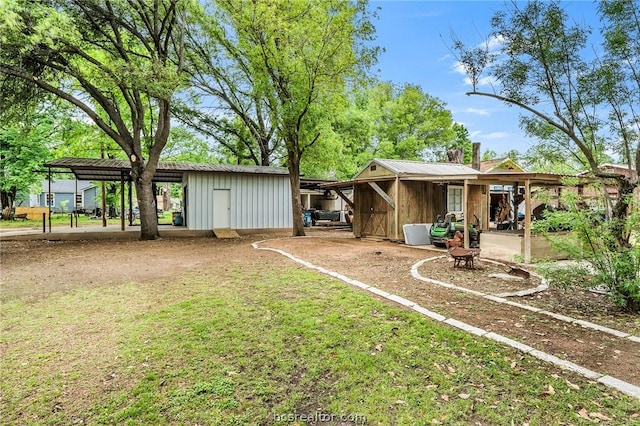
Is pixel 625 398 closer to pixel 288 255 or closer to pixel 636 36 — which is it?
pixel 636 36

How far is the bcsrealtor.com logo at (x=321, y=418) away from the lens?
8.49 ft

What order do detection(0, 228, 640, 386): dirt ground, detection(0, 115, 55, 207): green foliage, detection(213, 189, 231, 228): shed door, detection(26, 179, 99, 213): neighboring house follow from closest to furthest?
detection(0, 228, 640, 386): dirt ground
detection(213, 189, 231, 228): shed door
detection(0, 115, 55, 207): green foliage
detection(26, 179, 99, 213): neighboring house

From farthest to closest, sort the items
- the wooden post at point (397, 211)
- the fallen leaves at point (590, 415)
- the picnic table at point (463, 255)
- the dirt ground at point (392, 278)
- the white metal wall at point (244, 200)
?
the white metal wall at point (244, 200) → the wooden post at point (397, 211) → the picnic table at point (463, 255) → the dirt ground at point (392, 278) → the fallen leaves at point (590, 415)

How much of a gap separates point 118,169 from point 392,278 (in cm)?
1230

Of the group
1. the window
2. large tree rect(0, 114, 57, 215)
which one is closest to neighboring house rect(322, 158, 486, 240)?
the window

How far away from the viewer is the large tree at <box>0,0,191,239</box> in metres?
8.83

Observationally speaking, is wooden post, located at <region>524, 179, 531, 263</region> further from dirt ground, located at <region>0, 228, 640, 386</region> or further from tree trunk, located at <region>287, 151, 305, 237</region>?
tree trunk, located at <region>287, 151, 305, 237</region>

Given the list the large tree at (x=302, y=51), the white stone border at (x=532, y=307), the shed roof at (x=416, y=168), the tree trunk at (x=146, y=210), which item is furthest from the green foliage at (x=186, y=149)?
the white stone border at (x=532, y=307)

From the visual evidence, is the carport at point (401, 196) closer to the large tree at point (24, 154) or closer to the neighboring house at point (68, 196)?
the large tree at point (24, 154)

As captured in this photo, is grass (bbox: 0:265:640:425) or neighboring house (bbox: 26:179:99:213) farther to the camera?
neighboring house (bbox: 26:179:99:213)

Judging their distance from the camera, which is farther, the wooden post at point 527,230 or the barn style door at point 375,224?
the barn style door at point 375,224

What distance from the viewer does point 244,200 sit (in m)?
16.6

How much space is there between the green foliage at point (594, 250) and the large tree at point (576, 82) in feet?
0.09

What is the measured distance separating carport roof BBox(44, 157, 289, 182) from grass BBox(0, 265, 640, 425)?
33.1ft
